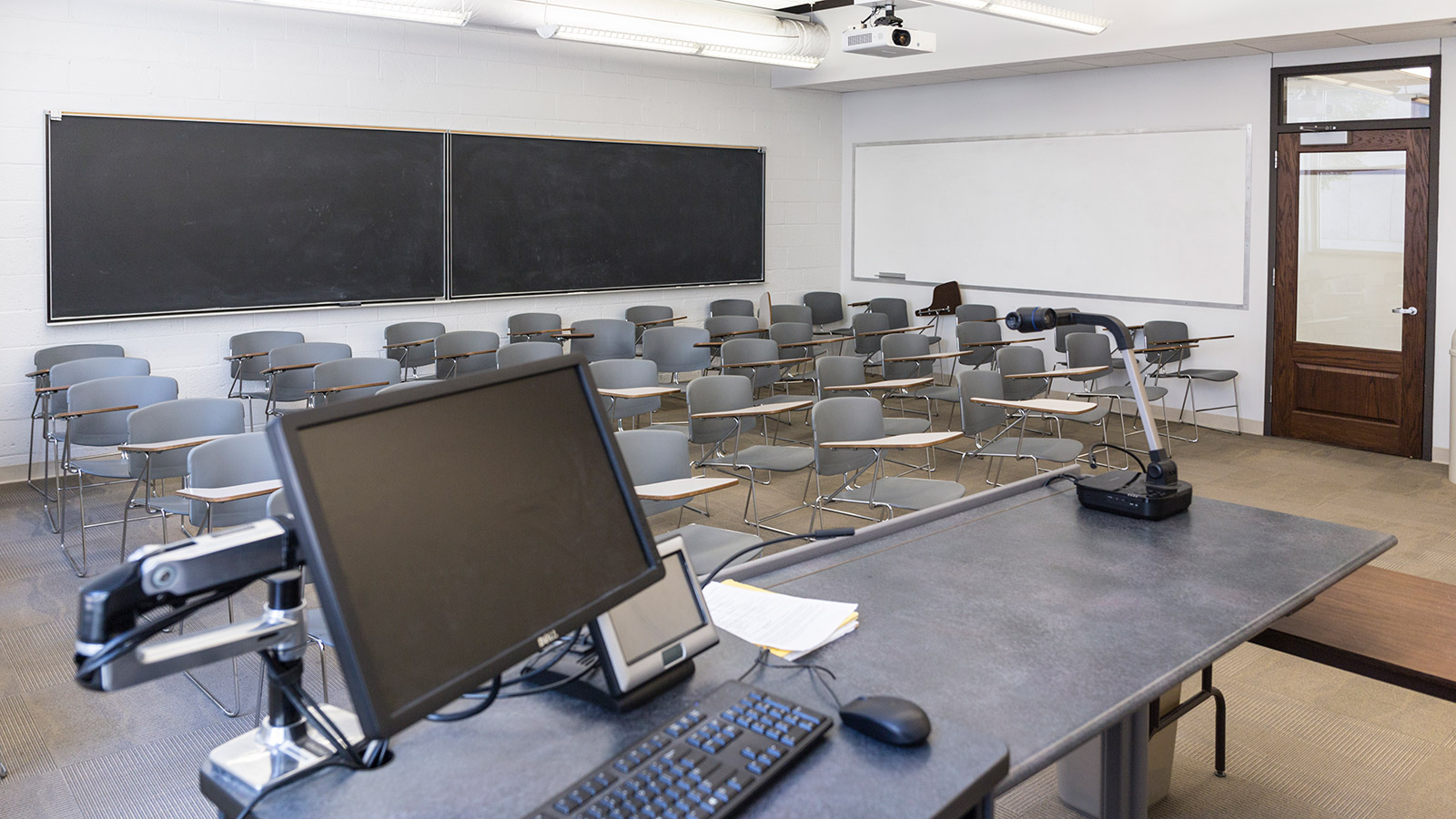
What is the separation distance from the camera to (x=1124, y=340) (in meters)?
2.50

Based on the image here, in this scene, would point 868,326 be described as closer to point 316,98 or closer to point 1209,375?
point 1209,375

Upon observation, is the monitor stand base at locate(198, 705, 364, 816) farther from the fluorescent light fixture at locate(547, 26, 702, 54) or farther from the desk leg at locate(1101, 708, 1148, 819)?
the fluorescent light fixture at locate(547, 26, 702, 54)

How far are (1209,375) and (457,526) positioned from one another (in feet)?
24.9

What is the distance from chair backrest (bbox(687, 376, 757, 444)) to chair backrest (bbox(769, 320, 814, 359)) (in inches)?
102

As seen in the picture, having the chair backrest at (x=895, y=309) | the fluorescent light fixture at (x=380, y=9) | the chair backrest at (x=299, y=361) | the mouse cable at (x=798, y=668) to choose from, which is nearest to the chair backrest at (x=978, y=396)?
the chair backrest at (x=299, y=361)

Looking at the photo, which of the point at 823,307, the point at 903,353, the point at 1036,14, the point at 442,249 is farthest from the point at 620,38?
the point at 823,307

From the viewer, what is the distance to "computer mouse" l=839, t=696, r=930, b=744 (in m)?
1.43

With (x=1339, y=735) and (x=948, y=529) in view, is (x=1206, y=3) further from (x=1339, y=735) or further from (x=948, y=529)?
(x=948, y=529)

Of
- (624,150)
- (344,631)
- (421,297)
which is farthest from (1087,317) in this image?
(624,150)

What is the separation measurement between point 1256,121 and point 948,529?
6.75m

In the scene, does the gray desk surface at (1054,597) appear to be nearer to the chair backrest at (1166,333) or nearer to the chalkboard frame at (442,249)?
the chair backrest at (1166,333)

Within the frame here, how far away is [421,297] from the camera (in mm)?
8359

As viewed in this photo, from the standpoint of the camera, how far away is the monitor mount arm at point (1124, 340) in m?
2.41

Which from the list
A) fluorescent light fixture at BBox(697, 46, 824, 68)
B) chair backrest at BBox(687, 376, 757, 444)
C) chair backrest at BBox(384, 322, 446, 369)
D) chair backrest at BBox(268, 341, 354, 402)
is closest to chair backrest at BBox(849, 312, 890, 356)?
fluorescent light fixture at BBox(697, 46, 824, 68)
